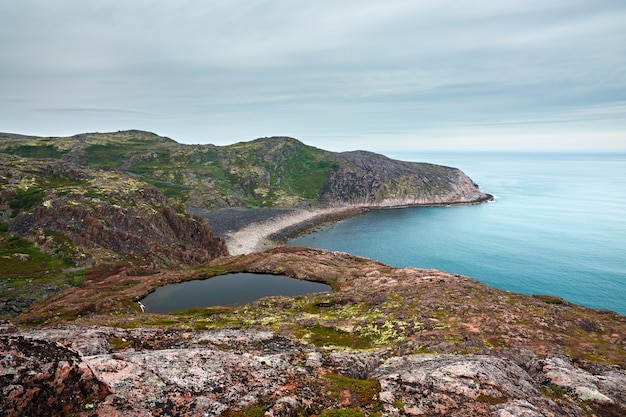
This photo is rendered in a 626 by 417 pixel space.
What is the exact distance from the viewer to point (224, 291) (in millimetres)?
70188

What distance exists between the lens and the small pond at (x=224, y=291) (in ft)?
209

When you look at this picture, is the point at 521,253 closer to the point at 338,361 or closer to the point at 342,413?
the point at 338,361

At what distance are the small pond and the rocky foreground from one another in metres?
9.45

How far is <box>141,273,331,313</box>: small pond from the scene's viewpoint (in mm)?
63562

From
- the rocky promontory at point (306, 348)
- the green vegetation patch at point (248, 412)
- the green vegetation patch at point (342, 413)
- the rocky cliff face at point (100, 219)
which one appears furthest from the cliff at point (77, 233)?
the green vegetation patch at point (342, 413)

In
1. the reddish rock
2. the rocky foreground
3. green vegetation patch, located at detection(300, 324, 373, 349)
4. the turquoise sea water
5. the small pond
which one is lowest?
the turquoise sea water

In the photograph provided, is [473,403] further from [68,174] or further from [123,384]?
[68,174]

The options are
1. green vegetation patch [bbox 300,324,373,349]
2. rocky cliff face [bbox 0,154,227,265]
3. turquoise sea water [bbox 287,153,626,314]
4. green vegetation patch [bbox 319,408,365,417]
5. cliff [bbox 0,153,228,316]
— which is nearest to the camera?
green vegetation patch [bbox 319,408,365,417]

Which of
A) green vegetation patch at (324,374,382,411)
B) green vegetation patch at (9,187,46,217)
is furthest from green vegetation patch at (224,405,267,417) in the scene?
green vegetation patch at (9,187,46,217)

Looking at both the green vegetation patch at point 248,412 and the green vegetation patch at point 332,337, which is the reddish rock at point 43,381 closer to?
the green vegetation patch at point 248,412

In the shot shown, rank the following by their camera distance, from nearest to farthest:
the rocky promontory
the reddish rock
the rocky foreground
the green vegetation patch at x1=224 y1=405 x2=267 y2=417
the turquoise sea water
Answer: the reddish rock < the rocky foreground < the rocky promontory < the green vegetation patch at x1=224 y1=405 x2=267 y2=417 < the turquoise sea water

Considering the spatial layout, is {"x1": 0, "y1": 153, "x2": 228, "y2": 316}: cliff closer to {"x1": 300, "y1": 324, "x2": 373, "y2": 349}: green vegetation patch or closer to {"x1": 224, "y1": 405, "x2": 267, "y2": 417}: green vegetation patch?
{"x1": 300, "y1": 324, "x2": 373, "y2": 349}: green vegetation patch

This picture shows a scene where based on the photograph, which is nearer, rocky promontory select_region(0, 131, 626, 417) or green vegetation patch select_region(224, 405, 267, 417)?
rocky promontory select_region(0, 131, 626, 417)

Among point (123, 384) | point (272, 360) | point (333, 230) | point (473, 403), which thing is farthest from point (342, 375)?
point (333, 230)
